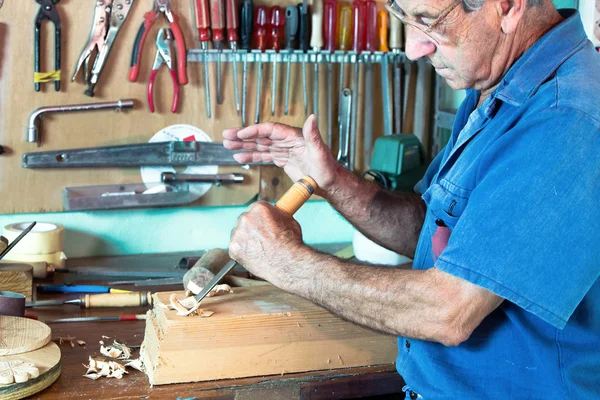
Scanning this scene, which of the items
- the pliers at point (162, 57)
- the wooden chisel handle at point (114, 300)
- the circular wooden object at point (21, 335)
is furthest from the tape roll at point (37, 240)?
the circular wooden object at point (21, 335)

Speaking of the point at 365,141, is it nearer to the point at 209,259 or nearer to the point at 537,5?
the point at 209,259

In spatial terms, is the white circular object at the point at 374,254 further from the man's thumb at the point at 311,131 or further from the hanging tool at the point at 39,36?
the hanging tool at the point at 39,36

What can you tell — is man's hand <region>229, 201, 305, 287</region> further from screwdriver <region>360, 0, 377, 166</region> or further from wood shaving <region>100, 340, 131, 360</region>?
screwdriver <region>360, 0, 377, 166</region>

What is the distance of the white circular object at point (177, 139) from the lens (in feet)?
8.79

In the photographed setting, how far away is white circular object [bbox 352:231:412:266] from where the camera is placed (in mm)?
2498

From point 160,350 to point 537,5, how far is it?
102 centimetres

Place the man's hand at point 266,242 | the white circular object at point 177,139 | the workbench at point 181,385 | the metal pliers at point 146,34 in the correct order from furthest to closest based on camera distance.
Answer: the white circular object at point 177,139 < the metal pliers at point 146,34 < the workbench at point 181,385 < the man's hand at point 266,242

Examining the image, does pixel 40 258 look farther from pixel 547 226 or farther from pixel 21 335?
pixel 547 226

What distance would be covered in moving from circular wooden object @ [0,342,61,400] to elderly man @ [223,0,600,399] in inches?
18.7

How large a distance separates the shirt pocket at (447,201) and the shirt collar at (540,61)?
184 mm

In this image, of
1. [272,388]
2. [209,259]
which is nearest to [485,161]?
[272,388]

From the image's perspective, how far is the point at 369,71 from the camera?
2.83m

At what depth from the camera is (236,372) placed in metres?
1.72

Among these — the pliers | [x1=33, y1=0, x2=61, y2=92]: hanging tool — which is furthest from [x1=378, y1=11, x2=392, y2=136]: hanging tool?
[x1=33, y1=0, x2=61, y2=92]: hanging tool
